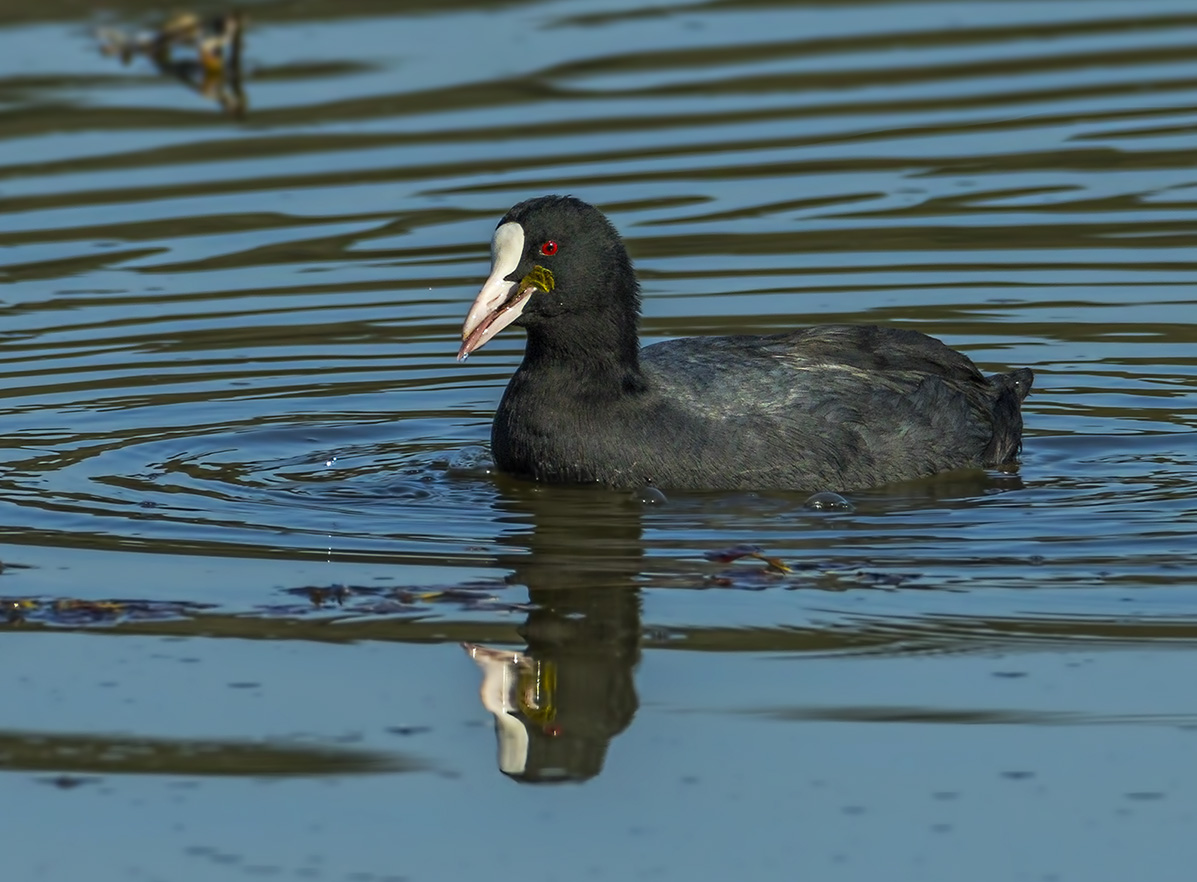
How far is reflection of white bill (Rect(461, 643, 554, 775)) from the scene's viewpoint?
5867 mm

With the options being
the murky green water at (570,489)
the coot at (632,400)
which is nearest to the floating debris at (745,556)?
the murky green water at (570,489)

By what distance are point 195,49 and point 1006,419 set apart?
9.01 m

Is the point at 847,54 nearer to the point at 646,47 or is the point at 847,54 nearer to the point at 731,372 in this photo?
the point at 646,47

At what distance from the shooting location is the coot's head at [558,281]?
27.4ft

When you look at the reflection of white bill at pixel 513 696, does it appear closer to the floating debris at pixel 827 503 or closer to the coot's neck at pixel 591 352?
the floating debris at pixel 827 503

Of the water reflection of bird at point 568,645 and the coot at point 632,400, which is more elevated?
the coot at point 632,400

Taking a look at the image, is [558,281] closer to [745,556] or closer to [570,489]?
[570,489]

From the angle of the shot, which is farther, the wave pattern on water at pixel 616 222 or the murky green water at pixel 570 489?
the wave pattern on water at pixel 616 222

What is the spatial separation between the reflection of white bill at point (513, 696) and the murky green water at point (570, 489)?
0.07ft

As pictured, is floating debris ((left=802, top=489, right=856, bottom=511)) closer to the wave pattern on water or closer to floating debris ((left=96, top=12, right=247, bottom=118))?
the wave pattern on water

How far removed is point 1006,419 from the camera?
908cm

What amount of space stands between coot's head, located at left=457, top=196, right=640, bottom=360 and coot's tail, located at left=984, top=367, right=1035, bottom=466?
1.48m

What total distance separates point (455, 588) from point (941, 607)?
1.46 m

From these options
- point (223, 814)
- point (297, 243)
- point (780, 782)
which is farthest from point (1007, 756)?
point (297, 243)
